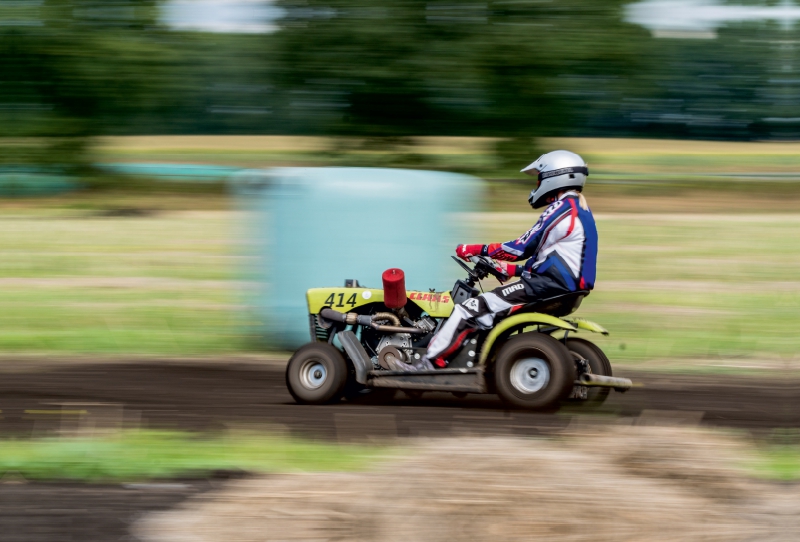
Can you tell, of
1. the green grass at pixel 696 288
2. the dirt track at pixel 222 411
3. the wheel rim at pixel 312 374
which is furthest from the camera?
the green grass at pixel 696 288

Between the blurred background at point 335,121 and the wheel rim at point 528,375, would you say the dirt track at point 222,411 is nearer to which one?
the wheel rim at point 528,375

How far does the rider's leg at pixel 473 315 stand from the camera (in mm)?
7703

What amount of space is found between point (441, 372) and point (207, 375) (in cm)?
243

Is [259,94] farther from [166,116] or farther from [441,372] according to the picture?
[441,372]

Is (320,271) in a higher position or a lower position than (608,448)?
higher

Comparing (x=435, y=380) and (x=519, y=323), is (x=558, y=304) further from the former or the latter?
(x=435, y=380)

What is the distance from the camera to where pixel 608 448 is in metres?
6.12

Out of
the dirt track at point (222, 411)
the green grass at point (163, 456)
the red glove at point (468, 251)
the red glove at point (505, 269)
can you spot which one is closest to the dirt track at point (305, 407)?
the dirt track at point (222, 411)

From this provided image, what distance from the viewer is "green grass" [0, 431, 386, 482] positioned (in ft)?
18.9

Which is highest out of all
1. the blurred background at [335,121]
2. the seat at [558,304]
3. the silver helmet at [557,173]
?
the blurred background at [335,121]

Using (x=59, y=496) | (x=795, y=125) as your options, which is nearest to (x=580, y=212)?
(x=59, y=496)

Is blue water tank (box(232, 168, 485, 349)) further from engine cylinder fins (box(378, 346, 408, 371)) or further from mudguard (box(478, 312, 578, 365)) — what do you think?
mudguard (box(478, 312, 578, 365))

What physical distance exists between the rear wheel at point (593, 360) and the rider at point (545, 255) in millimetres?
489

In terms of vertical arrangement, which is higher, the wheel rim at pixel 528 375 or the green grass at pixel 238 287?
the green grass at pixel 238 287
